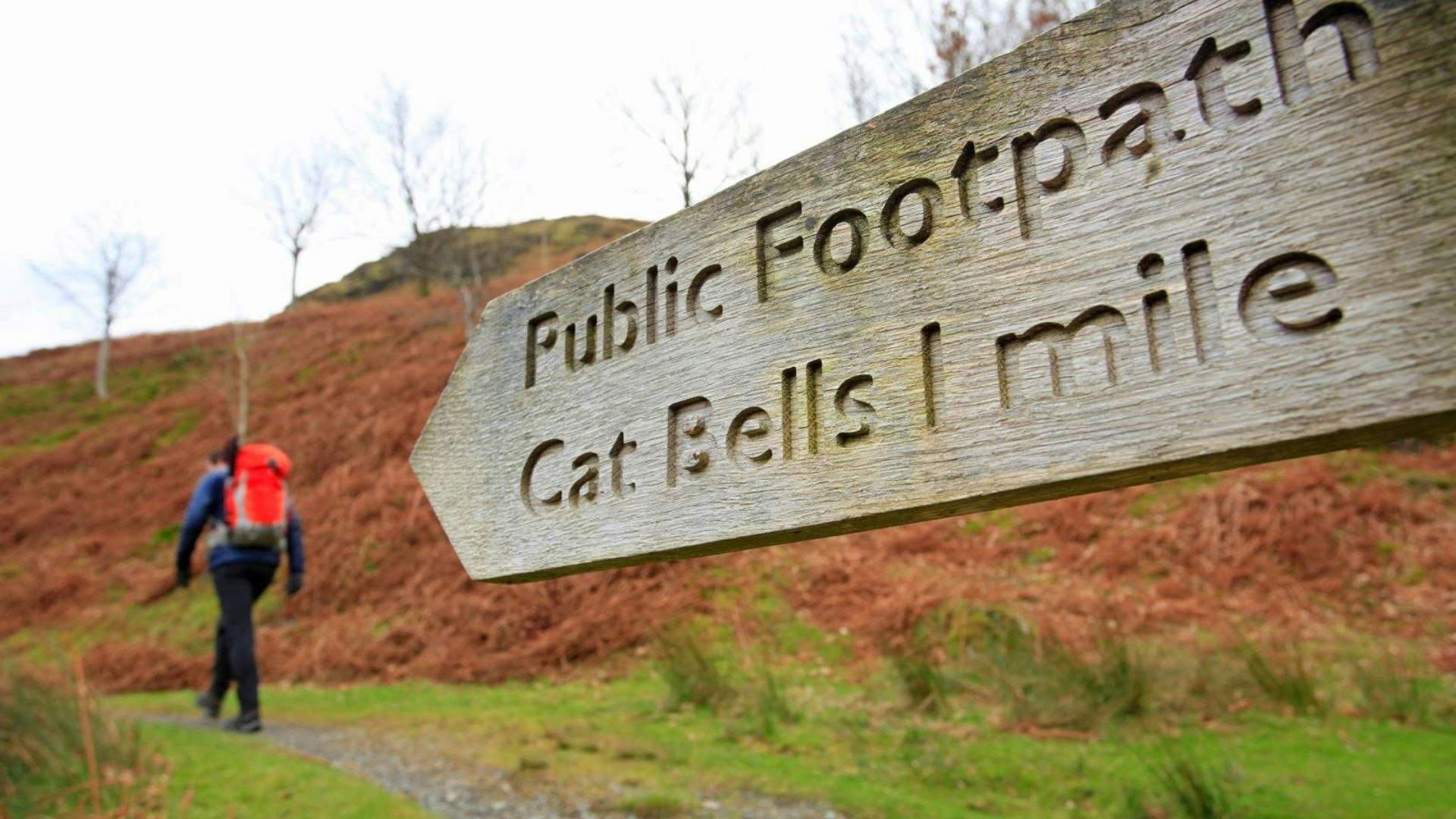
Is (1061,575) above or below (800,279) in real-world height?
below

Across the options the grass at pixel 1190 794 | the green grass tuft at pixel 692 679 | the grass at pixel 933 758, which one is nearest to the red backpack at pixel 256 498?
the grass at pixel 933 758

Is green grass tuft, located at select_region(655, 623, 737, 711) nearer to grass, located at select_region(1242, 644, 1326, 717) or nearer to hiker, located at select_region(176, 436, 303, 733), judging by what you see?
hiker, located at select_region(176, 436, 303, 733)

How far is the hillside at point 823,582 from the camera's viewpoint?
235 inches

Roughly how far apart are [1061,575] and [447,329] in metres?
14.4

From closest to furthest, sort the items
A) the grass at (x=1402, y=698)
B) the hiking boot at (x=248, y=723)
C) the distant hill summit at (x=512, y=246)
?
the grass at (x=1402, y=698)
the hiking boot at (x=248, y=723)
the distant hill summit at (x=512, y=246)

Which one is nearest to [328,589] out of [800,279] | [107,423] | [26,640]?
[26,640]

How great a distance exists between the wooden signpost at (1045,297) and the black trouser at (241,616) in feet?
13.7

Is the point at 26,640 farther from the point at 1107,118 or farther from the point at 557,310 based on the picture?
the point at 1107,118

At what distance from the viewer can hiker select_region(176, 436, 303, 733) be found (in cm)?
479

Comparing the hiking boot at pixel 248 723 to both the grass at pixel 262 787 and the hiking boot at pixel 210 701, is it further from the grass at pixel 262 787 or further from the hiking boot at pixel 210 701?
the grass at pixel 262 787

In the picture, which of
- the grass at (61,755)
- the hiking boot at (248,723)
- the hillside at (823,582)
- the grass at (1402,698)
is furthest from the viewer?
the hillside at (823,582)

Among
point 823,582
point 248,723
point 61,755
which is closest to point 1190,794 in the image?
point 61,755

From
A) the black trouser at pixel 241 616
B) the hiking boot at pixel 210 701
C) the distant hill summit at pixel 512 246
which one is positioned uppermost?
the distant hill summit at pixel 512 246

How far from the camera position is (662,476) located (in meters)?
1.21
